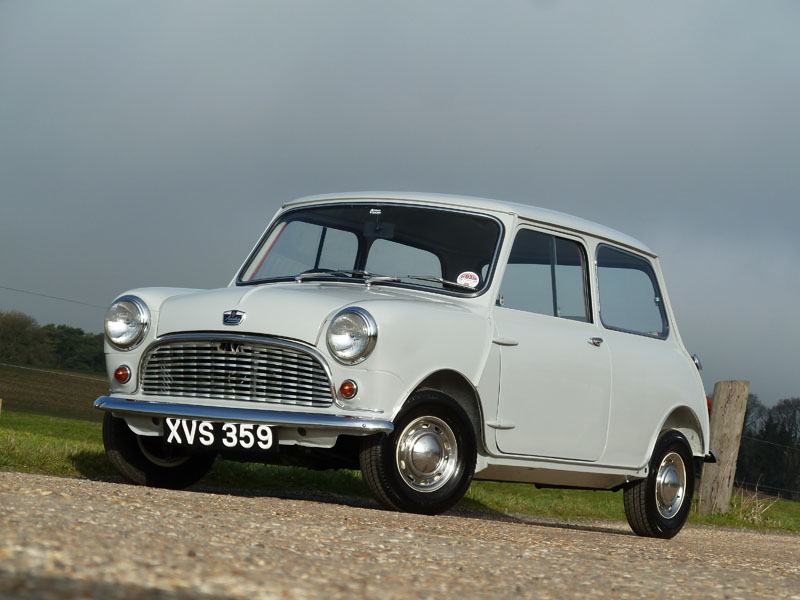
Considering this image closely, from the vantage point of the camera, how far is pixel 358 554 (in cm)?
376

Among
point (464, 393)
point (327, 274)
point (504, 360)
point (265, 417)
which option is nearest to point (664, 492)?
point (504, 360)

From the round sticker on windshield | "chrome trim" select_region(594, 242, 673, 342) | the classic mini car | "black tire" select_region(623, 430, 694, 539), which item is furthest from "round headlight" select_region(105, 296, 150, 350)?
"black tire" select_region(623, 430, 694, 539)

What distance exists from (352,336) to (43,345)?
56.9 ft

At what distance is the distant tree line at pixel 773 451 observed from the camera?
18.0m

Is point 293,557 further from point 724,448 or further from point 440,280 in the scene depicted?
point 724,448

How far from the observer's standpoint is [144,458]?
6.66 meters

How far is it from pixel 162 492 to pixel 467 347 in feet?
5.99

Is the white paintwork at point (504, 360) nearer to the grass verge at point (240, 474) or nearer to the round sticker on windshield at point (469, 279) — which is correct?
the round sticker on windshield at point (469, 279)

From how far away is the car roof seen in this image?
683cm

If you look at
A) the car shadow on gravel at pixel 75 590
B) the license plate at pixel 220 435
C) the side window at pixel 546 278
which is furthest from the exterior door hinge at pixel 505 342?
the car shadow on gravel at pixel 75 590

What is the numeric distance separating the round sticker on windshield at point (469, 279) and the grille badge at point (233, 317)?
4.80 feet

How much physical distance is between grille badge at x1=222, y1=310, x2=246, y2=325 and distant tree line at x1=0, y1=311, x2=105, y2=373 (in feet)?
50.0

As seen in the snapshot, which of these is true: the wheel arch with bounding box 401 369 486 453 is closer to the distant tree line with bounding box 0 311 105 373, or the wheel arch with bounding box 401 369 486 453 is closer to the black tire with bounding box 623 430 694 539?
the black tire with bounding box 623 430 694 539

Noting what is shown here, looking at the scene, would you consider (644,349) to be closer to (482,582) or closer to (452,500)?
(452,500)
